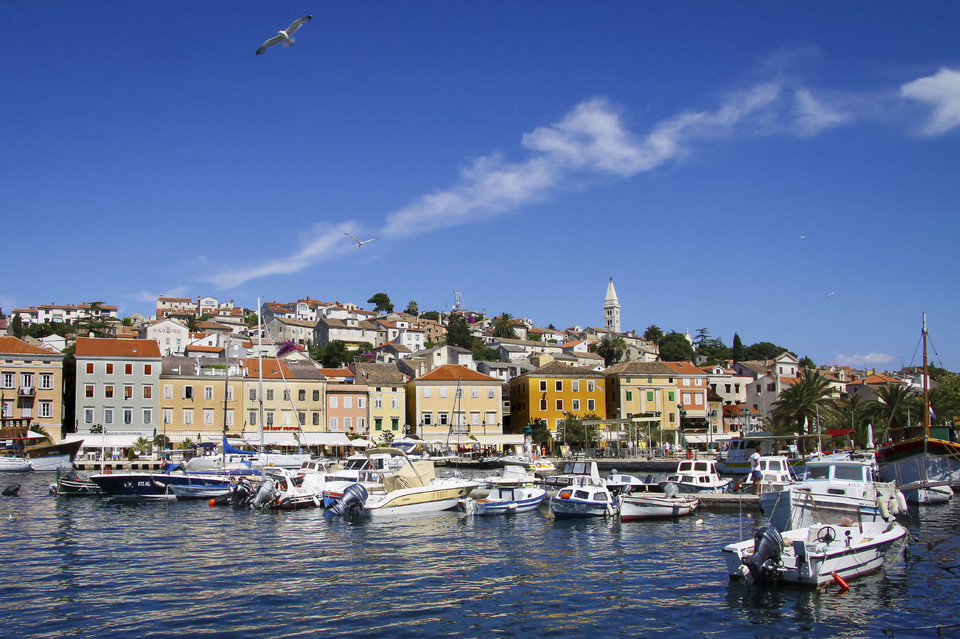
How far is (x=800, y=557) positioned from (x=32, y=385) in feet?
239

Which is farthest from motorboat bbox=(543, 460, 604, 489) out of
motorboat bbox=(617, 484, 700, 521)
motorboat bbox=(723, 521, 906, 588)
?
motorboat bbox=(723, 521, 906, 588)

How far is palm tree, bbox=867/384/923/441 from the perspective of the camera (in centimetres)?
6456

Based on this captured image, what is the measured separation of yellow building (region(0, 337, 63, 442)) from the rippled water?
45.8 metres

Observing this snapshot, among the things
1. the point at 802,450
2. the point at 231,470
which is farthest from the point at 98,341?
the point at 802,450

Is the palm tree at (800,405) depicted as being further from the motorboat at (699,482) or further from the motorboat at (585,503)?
the motorboat at (585,503)

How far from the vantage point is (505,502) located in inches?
1453

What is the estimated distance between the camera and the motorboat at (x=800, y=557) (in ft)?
66.2

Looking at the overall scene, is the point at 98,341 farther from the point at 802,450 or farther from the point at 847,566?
the point at 847,566

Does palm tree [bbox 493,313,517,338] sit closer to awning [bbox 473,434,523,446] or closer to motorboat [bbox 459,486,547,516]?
awning [bbox 473,434,523,446]

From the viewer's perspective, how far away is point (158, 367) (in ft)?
249

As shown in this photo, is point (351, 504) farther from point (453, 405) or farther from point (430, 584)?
point (453, 405)

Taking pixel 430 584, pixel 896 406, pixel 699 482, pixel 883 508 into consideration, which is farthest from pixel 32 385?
pixel 896 406

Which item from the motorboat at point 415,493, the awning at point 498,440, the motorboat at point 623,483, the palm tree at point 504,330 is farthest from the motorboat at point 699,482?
the palm tree at point 504,330

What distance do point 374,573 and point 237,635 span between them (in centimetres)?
653
